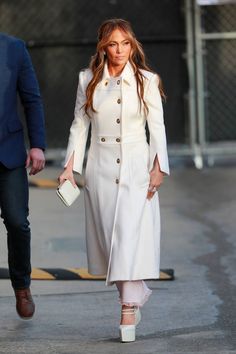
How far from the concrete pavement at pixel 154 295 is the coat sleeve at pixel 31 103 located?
1115mm

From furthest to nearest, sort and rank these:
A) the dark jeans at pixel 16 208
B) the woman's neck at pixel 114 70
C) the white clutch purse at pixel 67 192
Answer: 1. the dark jeans at pixel 16 208
2. the woman's neck at pixel 114 70
3. the white clutch purse at pixel 67 192

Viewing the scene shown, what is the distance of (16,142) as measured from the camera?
262 inches

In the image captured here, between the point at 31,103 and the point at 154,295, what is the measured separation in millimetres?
1730

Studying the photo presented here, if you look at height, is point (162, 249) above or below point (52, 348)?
below

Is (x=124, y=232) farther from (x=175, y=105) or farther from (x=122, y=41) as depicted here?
(x=175, y=105)

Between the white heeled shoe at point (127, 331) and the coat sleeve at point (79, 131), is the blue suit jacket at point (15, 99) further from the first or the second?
the white heeled shoe at point (127, 331)

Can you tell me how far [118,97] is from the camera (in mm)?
6352

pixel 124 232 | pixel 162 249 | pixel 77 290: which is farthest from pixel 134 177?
pixel 162 249

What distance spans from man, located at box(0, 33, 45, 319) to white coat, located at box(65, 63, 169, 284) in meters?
0.34

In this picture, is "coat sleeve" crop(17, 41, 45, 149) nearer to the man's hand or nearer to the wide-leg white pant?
the man's hand

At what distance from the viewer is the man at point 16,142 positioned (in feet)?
21.5

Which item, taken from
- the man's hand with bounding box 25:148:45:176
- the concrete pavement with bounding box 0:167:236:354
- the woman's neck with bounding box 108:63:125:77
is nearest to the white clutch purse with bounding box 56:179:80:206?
the man's hand with bounding box 25:148:45:176

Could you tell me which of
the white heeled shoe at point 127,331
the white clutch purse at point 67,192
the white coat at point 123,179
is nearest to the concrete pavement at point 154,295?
the white heeled shoe at point 127,331

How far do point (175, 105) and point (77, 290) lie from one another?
6354mm
